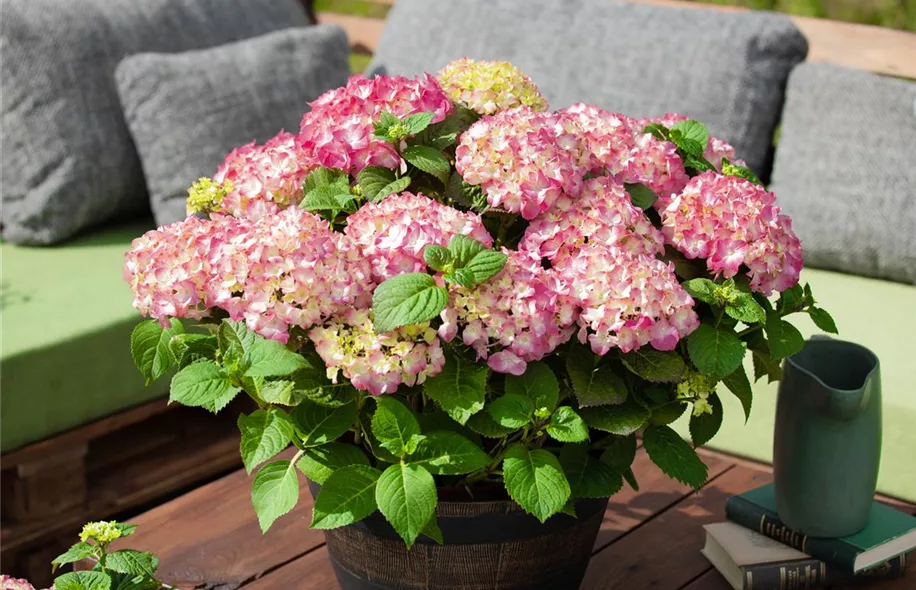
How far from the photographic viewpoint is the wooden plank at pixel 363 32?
3.01 m

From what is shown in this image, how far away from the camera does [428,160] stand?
90cm

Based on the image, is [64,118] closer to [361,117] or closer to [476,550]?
[361,117]

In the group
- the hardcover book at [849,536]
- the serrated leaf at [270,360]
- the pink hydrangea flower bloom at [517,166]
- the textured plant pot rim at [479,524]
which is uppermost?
the pink hydrangea flower bloom at [517,166]

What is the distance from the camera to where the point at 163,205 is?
217cm

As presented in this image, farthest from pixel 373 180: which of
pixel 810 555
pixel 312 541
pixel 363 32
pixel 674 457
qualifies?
pixel 363 32

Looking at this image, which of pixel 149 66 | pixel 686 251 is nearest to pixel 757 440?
pixel 686 251

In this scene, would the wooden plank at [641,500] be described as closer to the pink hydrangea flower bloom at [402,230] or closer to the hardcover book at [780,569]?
the hardcover book at [780,569]

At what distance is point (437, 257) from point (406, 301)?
4 cm

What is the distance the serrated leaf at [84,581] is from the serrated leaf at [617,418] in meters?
0.41

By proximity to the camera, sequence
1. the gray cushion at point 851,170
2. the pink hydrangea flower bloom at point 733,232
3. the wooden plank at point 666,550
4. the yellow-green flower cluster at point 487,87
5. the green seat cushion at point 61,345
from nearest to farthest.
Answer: the pink hydrangea flower bloom at point 733,232
the yellow-green flower cluster at point 487,87
the wooden plank at point 666,550
the green seat cushion at point 61,345
the gray cushion at point 851,170

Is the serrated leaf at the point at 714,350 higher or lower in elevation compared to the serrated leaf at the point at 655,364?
higher

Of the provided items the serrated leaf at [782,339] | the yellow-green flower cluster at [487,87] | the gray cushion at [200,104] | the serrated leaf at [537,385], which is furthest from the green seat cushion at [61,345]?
the serrated leaf at [782,339]

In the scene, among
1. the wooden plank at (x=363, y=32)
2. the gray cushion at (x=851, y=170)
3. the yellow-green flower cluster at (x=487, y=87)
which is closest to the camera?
the yellow-green flower cluster at (x=487, y=87)

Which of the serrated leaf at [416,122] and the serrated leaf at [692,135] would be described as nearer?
the serrated leaf at [416,122]
